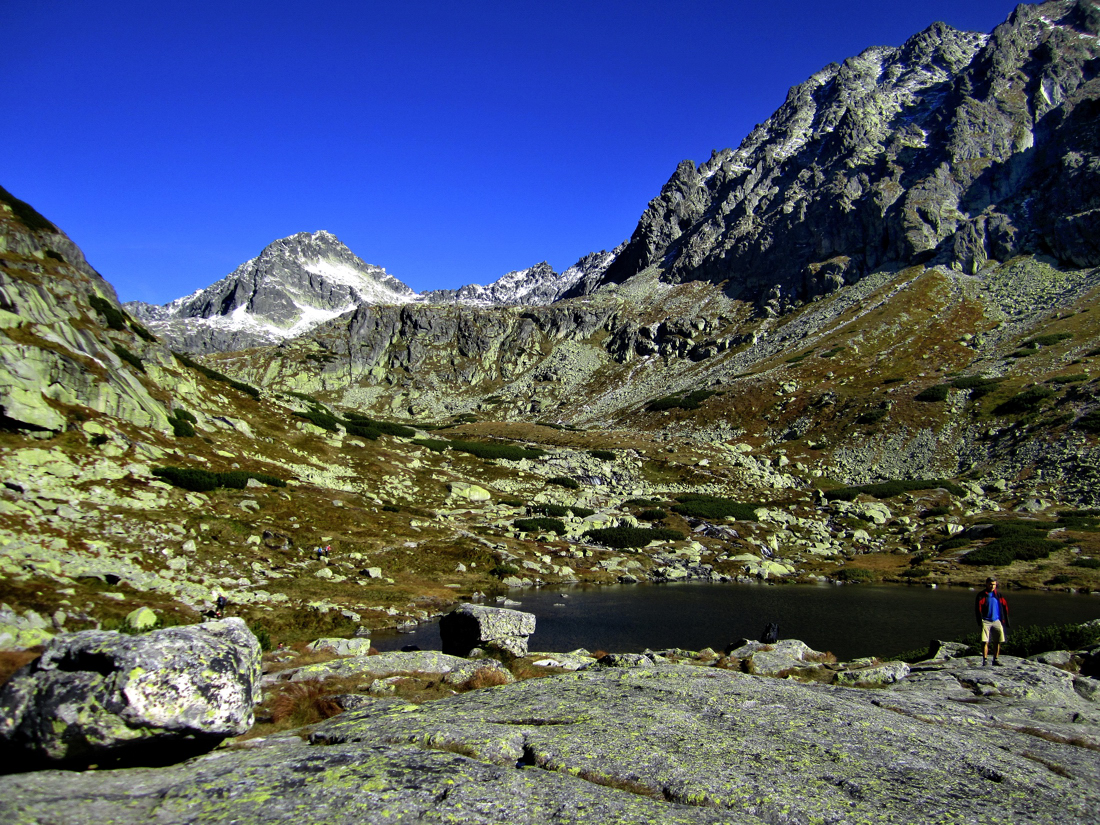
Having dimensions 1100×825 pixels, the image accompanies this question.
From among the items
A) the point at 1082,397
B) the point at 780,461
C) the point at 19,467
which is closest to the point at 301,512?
the point at 19,467

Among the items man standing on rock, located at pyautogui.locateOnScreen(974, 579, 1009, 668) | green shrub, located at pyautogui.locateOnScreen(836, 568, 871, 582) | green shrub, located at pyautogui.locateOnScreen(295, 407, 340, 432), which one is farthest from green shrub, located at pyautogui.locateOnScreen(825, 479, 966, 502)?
green shrub, located at pyautogui.locateOnScreen(295, 407, 340, 432)

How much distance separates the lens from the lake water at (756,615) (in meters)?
26.2

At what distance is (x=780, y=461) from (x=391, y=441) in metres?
48.3

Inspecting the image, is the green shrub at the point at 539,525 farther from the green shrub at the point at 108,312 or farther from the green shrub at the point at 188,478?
the green shrub at the point at 108,312

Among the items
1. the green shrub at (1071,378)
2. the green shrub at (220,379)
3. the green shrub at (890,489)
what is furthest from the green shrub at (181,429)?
the green shrub at (1071,378)

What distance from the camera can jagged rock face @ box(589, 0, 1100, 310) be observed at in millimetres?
115938

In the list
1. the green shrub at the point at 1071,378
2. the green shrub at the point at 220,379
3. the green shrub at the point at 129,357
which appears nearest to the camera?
the green shrub at the point at 129,357

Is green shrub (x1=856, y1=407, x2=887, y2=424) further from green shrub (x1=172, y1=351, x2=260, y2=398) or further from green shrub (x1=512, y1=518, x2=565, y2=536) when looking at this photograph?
green shrub (x1=172, y1=351, x2=260, y2=398)

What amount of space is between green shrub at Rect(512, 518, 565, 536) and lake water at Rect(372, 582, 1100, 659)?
29.8 ft

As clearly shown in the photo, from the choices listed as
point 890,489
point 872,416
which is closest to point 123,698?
point 890,489

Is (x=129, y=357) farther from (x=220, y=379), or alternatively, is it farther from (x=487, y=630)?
(x=487, y=630)

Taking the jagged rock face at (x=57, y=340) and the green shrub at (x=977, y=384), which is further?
the green shrub at (x=977, y=384)

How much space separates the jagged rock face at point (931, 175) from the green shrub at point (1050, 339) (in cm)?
3093

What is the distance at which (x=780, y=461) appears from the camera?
7250 cm
